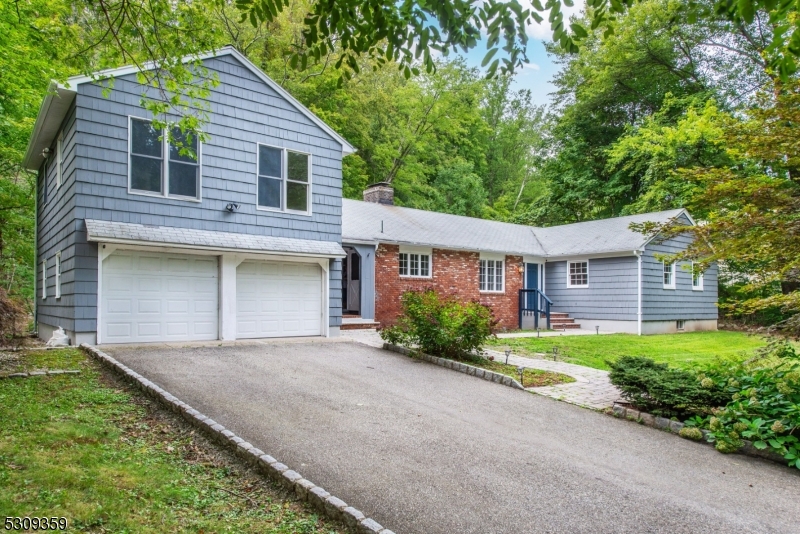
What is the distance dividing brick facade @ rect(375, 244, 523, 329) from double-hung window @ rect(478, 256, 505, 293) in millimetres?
213

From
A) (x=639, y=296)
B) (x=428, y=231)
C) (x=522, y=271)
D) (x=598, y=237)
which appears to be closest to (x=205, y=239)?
(x=428, y=231)

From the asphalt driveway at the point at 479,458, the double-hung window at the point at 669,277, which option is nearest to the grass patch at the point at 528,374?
the asphalt driveway at the point at 479,458

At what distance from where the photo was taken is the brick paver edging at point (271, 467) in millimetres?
3238

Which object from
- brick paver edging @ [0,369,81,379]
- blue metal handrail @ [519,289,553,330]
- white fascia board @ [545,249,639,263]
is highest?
white fascia board @ [545,249,639,263]

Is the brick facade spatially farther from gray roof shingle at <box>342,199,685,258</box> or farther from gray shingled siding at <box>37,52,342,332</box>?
gray shingled siding at <box>37,52,342,332</box>

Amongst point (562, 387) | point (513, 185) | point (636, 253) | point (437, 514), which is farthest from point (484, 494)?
point (513, 185)

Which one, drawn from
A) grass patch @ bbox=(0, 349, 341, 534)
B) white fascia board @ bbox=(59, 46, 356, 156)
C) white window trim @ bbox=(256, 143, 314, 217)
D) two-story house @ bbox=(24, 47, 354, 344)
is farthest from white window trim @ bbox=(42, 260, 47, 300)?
grass patch @ bbox=(0, 349, 341, 534)

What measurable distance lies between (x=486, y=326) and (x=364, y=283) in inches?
248

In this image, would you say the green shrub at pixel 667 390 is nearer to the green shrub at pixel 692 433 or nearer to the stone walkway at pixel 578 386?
the green shrub at pixel 692 433

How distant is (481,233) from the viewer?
19984mm

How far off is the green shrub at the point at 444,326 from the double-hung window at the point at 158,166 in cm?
548

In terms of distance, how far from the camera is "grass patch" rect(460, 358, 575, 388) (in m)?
8.02

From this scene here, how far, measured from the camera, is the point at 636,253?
17.4 metres

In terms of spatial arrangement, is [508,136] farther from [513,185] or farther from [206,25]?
[206,25]
